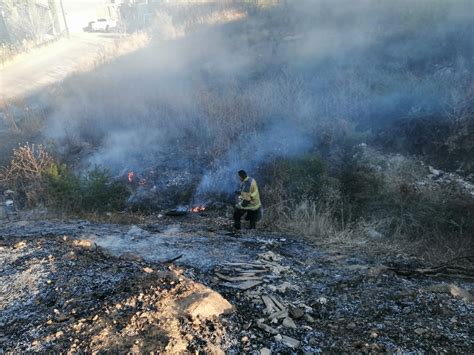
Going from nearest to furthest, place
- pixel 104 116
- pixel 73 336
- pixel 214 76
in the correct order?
pixel 73 336
pixel 104 116
pixel 214 76

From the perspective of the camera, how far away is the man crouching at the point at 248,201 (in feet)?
23.0

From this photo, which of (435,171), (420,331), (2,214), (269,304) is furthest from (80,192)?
(435,171)

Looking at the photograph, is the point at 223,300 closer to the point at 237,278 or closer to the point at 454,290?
the point at 237,278

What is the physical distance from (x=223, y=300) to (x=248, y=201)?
3083 millimetres

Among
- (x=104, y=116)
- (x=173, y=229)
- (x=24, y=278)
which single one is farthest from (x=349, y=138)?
(x=104, y=116)

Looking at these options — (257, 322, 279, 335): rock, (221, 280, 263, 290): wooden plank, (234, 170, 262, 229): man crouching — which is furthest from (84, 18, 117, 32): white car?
(257, 322, 279, 335): rock

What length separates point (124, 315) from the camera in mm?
3820

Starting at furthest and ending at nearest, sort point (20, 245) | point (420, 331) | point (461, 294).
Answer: point (20, 245) < point (461, 294) < point (420, 331)

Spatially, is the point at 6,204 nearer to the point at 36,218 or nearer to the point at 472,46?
the point at 36,218

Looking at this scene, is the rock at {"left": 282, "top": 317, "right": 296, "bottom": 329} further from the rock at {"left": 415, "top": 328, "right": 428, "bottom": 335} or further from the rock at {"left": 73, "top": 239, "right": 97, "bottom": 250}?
the rock at {"left": 73, "top": 239, "right": 97, "bottom": 250}

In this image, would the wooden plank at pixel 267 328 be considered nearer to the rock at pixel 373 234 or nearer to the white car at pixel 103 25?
the rock at pixel 373 234

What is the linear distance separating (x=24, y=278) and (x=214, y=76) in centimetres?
1046

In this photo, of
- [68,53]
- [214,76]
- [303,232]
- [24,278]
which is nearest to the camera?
[24,278]

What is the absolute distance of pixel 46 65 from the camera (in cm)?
2033
